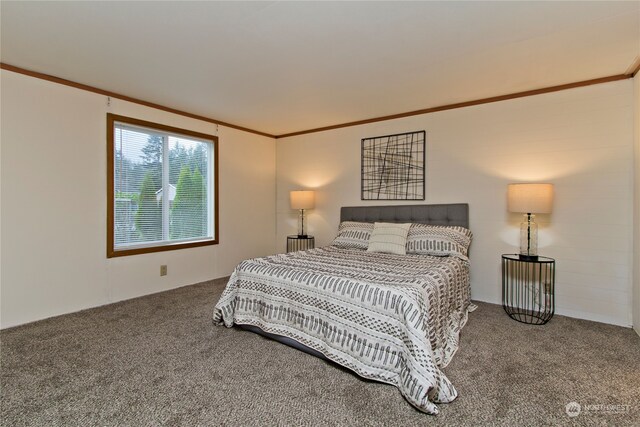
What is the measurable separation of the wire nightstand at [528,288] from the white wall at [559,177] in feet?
0.38

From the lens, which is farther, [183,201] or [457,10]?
[183,201]

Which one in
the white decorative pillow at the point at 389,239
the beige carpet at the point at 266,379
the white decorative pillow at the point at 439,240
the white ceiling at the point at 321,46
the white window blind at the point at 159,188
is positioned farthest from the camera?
the white window blind at the point at 159,188

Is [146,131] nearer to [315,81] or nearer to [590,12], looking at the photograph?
[315,81]

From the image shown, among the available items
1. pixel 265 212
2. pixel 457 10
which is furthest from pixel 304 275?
pixel 265 212

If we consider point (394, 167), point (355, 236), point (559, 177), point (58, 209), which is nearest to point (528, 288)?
point (559, 177)

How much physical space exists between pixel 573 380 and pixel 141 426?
238cm

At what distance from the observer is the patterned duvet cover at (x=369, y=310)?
1.76 meters

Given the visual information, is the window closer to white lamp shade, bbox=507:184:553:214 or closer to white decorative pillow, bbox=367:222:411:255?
white decorative pillow, bbox=367:222:411:255

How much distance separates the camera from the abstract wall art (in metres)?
3.95

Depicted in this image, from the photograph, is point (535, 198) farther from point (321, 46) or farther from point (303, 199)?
point (303, 199)

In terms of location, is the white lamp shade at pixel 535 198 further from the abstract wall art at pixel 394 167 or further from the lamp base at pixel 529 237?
the abstract wall art at pixel 394 167

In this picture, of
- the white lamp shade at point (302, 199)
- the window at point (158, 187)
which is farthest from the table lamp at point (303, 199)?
the window at point (158, 187)

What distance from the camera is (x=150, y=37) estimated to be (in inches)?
87.5

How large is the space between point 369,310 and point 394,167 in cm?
258
